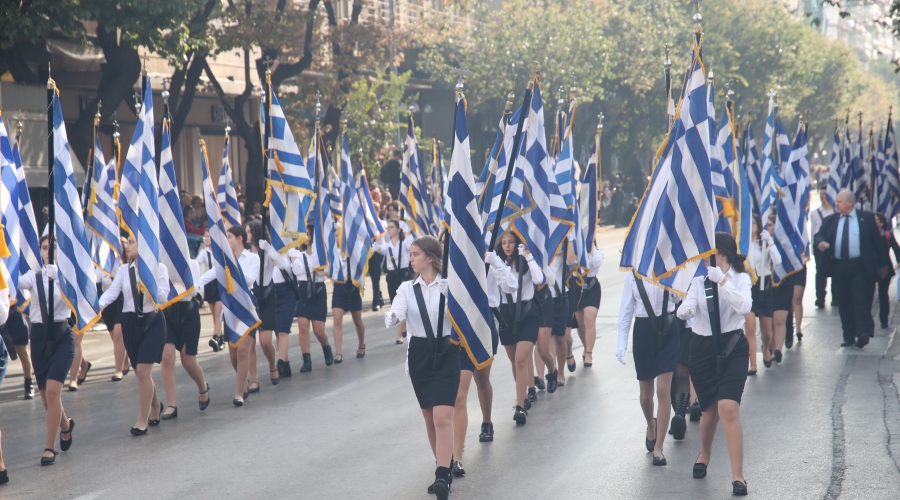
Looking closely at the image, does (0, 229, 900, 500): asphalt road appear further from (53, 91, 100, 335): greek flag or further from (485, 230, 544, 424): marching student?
(53, 91, 100, 335): greek flag

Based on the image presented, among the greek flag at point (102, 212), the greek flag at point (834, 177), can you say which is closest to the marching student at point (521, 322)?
the greek flag at point (102, 212)

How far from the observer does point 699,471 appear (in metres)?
7.54

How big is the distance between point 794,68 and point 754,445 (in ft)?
142

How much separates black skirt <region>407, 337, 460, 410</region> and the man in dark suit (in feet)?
27.2

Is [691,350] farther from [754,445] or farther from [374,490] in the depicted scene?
[374,490]

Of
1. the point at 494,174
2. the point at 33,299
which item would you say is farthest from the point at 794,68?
the point at 33,299

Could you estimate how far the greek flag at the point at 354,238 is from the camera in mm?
14352

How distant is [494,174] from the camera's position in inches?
424

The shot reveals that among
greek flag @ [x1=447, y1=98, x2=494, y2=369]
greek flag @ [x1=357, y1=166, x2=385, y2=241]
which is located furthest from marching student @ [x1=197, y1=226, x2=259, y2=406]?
greek flag @ [x1=447, y1=98, x2=494, y2=369]

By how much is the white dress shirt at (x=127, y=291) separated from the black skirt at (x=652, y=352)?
451 centimetres

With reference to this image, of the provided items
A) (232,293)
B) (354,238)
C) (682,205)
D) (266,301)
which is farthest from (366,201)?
(682,205)

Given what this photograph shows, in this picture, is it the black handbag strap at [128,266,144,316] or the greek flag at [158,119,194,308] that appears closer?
the black handbag strap at [128,266,144,316]

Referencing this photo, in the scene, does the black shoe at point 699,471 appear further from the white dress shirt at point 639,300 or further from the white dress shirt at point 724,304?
the white dress shirt at point 639,300

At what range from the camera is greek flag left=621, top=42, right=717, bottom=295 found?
7832mm
